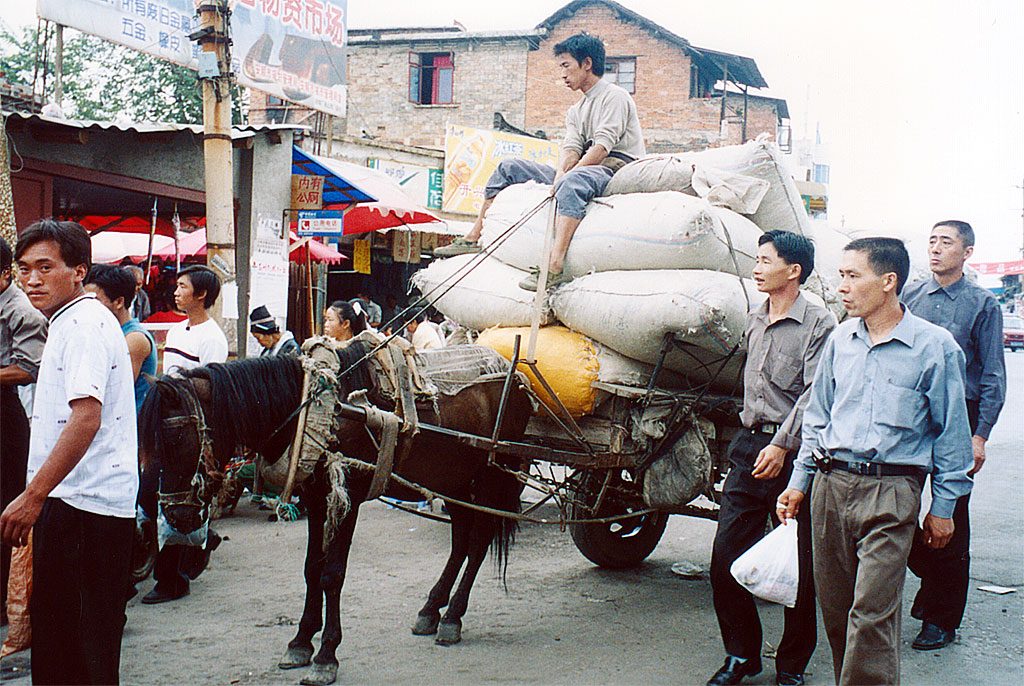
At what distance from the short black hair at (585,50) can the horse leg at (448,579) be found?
2.61 metres

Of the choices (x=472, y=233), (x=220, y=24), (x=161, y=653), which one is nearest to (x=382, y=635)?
(x=161, y=653)

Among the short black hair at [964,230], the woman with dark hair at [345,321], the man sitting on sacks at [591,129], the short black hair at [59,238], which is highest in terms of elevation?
the man sitting on sacks at [591,129]

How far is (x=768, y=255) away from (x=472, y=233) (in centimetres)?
225

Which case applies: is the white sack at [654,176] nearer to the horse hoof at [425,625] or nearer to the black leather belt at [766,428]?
the black leather belt at [766,428]

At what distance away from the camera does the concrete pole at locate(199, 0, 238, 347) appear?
262 inches

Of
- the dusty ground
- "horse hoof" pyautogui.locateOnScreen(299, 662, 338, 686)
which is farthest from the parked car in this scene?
"horse hoof" pyautogui.locateOnScreen(299, 662, 338, 686)

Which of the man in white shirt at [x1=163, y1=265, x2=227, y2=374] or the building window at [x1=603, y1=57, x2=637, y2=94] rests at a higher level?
the building window at [x1=603, y1=57, x2=637, y2=94]

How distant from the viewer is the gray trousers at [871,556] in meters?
3.16

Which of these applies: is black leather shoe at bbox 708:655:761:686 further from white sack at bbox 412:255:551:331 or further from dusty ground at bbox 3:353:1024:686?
white sack at bbox 412:255:551:331

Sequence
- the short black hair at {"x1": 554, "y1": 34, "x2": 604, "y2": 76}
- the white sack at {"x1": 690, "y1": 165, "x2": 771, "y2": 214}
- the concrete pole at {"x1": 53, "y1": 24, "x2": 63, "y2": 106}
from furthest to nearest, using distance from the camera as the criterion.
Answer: the concrete pole at {"x1": 53, "y1": 24, "x2": 63, "y2": 106}, the short black hair at {"x1": 554, "y1": 34, "x2": 604, "y2": 76}, the white sack at {"x1": 690, "y1": 165, "x2": 771, "y2": 214}

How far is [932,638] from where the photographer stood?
4508 mm

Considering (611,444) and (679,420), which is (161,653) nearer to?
(611,444)

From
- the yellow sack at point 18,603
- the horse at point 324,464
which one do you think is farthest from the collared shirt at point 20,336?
the horse at point 324,464

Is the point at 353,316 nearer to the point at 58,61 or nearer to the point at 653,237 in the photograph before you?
the point at 653,237
